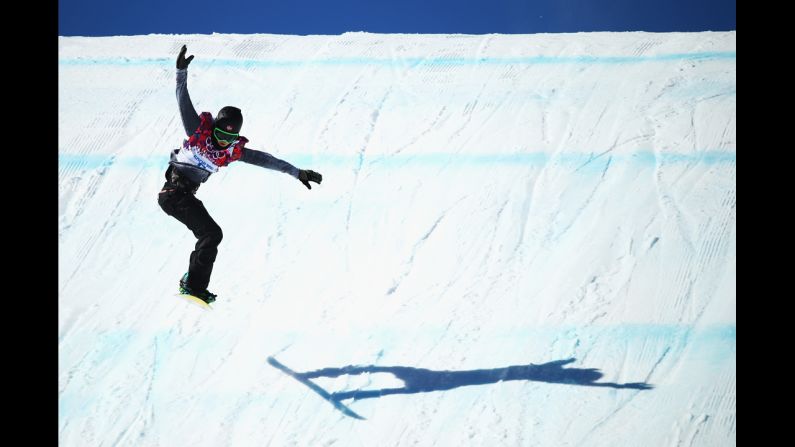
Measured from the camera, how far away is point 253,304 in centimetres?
569

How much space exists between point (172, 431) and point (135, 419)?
0.78ft

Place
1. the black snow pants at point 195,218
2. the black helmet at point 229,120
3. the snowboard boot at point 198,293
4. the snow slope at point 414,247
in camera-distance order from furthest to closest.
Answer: the snowboard boot at point 198,293 < the black snow pants at point 195,218 < the snow slope at point 414,247 < the black helmet at point 229,120

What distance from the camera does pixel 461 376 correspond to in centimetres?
506

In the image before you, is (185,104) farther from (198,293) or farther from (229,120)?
(198,293)

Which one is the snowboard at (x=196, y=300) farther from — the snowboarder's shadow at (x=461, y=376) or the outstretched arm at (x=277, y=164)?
the outstretched arm at (x=277, y=164)

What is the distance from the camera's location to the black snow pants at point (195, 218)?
5008 millimetres

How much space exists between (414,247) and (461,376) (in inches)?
52.4

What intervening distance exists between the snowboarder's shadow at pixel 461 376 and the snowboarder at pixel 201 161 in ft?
3.06

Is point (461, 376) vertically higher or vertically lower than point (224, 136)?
lower

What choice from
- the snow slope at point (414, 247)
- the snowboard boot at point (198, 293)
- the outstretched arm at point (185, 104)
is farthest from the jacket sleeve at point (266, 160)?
the snow slope at point (414, 247)

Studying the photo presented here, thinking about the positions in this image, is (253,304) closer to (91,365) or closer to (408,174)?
(91,365)

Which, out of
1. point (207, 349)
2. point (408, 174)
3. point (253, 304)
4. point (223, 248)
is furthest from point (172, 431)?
point (408, 174)

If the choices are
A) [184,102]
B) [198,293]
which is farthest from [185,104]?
[198,293]

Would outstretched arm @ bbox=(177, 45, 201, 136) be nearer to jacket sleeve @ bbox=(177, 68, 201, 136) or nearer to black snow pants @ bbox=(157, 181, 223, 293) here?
jacket sleeve @ bbox=(177, 68, 201, 136)
